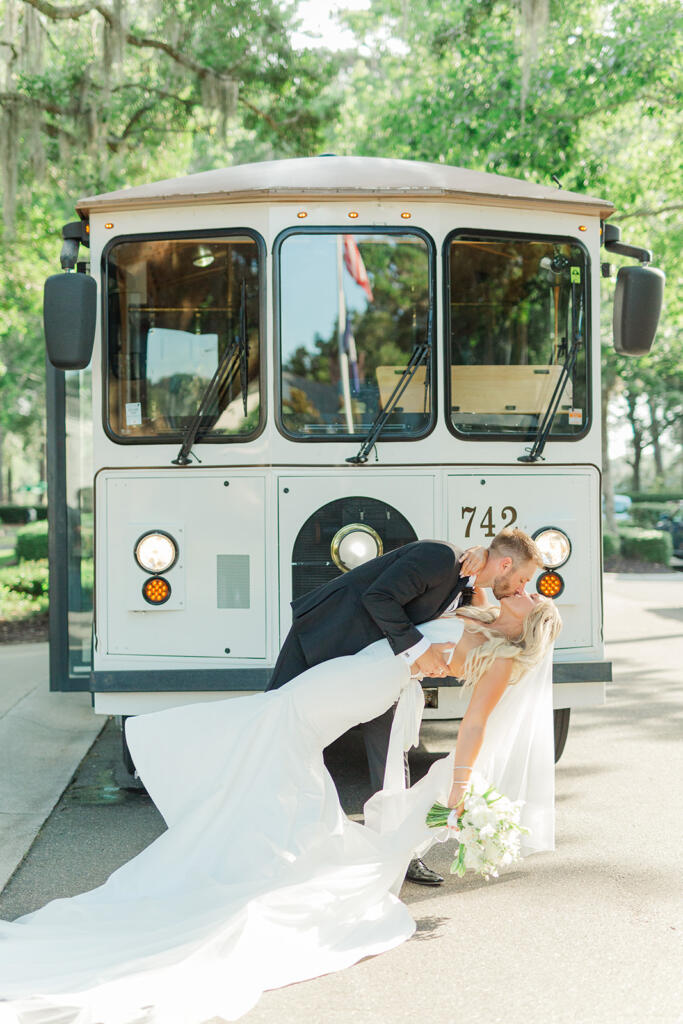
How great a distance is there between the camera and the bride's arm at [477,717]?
3.99 meters

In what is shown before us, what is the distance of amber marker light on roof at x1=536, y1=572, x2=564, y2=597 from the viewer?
17.5 ft

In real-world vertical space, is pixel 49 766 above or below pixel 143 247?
below

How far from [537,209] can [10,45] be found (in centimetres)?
734

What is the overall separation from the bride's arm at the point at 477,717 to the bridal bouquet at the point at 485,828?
8cm

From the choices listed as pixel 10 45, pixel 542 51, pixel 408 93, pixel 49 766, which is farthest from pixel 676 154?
pixel 49 766

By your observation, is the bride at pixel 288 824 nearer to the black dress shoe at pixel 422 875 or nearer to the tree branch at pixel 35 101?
the black dress shoe at pixel 422 875

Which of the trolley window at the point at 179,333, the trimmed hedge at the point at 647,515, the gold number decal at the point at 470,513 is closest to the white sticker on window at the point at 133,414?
the trolley window at the point at 179,333

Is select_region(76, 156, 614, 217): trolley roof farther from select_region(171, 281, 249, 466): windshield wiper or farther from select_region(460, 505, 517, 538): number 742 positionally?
select_region(460, 505, 517, 538): number 742

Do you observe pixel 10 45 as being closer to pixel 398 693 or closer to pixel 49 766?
pixel 49 766

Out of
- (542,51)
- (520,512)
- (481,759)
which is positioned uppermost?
(542,51)

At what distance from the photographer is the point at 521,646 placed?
4.11 m

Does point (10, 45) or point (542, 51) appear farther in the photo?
point (542, 51)

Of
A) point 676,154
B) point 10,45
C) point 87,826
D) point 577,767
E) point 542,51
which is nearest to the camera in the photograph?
point 87,826

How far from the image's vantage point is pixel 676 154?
12836 millimetres
